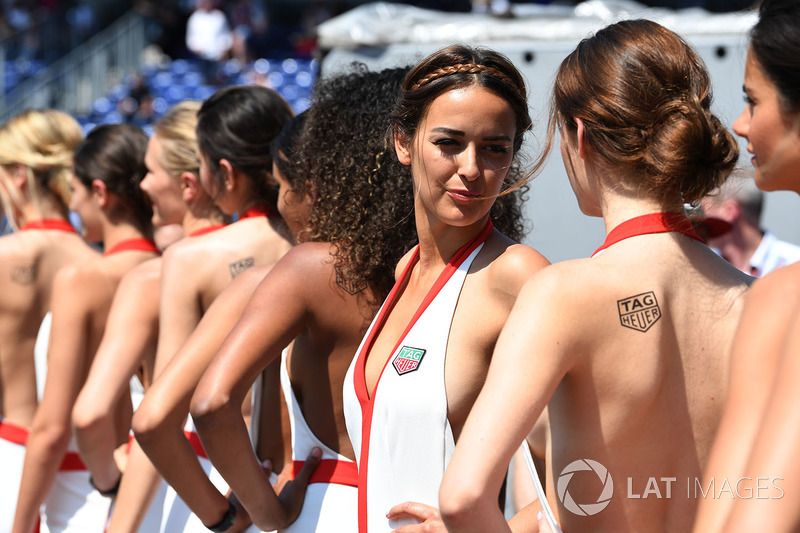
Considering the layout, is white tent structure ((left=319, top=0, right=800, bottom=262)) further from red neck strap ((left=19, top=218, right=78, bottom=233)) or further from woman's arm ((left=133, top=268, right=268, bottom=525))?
woman's arm ((left=133, top=268, right=268, bottom=525))

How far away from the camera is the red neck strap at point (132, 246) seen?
11.2 ft

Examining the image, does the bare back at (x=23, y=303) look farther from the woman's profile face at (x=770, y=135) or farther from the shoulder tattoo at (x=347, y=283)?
the woman's profile face at (x=770, y=135)

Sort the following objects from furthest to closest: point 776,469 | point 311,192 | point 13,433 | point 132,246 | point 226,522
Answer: point 13,433
point 132,246
point 226,522
point 311,192
point 776,469

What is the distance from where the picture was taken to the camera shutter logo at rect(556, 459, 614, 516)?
4.84ft

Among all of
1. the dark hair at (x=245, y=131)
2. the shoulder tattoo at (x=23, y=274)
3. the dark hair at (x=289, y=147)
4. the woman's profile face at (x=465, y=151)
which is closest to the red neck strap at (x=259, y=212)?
the dark hair at (x=245, y=131)

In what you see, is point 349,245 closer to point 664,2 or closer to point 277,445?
point 277,445

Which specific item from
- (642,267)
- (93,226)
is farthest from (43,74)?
(642,267)

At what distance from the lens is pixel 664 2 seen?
14695 millimetres

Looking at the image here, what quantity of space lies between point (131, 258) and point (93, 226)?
28cm

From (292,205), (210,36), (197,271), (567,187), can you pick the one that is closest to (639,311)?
(292,205)

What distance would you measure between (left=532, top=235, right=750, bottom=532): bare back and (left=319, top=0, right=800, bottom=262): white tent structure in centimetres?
193

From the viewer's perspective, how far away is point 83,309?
10.6 ft

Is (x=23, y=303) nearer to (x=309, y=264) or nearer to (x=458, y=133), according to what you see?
(x=309, y=264)

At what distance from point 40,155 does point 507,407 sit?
123 inches
